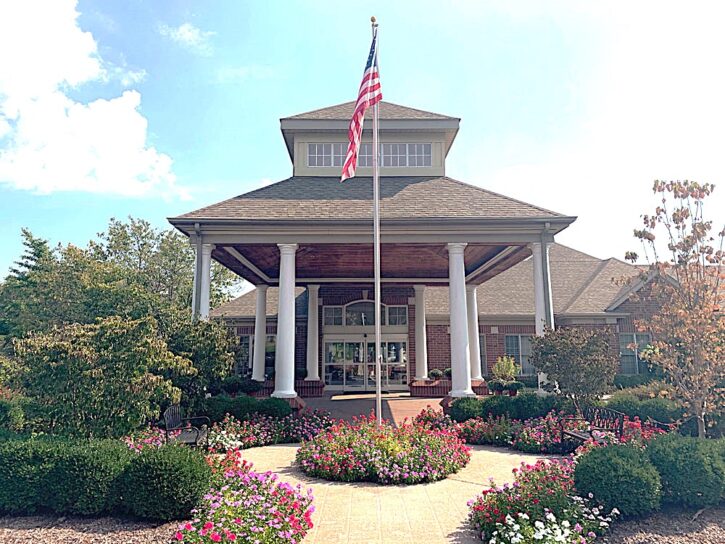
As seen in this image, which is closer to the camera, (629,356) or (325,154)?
(325,154)

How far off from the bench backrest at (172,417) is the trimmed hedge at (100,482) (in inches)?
148

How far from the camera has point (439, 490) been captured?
782cm

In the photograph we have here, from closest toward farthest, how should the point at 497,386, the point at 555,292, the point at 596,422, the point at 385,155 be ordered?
the point at 596,422 → the point at 385,155 → the point at 497,386 → the point at 555,292

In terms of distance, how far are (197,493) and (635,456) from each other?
5.62m

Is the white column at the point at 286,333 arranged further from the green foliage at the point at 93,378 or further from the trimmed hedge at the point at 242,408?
the green foliage at the point at 93,378

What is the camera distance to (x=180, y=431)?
36.1 feet

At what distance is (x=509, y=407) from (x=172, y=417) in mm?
7926

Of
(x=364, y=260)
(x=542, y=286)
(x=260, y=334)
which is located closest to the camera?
(x=542, y=286)

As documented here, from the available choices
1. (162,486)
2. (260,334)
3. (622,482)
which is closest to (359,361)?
(260,334)

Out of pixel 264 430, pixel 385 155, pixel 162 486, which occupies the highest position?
pixel 385 155

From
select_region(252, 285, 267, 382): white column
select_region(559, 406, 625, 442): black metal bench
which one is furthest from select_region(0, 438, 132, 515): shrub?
select_region(252, 285, 267, 382): white column

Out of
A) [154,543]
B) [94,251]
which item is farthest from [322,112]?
[94,251]

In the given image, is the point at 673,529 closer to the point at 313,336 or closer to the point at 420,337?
the point at 420,337

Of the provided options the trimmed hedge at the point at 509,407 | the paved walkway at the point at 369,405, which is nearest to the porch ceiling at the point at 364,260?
the trimmed hedge at the point at 509,407
